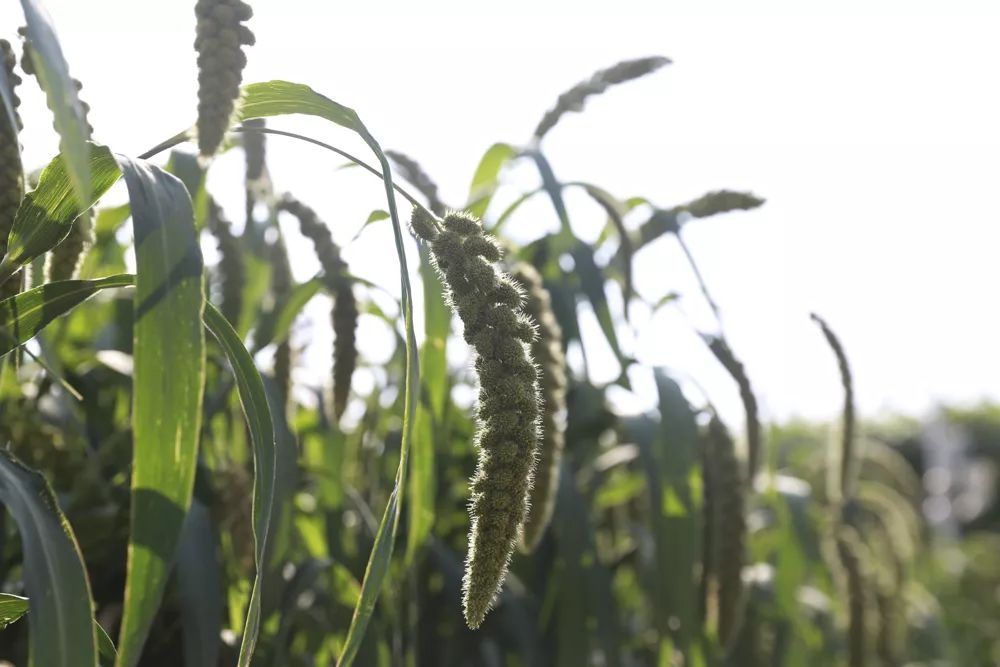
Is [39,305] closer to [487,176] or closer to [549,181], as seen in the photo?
[549,181]

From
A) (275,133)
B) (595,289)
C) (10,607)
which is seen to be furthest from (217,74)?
(595,289)

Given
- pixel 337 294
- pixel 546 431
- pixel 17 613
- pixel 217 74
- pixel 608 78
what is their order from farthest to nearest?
pixel 608 78 → pixel 337 294 → pixel 546 431 → pixel 17 613 → pixel 217 74

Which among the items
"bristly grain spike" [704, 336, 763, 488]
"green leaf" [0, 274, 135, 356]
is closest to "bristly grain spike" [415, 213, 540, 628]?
"green leaf" [0, 274, 135, 356]

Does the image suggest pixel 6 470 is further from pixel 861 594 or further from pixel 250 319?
pixel 861 594

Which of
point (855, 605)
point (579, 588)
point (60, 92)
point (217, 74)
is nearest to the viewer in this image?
point (60, 92)

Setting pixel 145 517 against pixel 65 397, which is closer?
pixel 145 517

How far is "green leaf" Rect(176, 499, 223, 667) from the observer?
3.38ft

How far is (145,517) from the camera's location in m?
0.58

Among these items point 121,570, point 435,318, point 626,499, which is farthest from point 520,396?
point 626,499

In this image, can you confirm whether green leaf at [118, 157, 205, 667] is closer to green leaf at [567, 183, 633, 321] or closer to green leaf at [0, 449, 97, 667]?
green leaf at [0, 449, 97, 667]

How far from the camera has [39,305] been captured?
0.72 m

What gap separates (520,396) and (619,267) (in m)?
1.12

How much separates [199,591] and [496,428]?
0.59 meters

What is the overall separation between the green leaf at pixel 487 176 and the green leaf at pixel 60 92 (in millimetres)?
989
